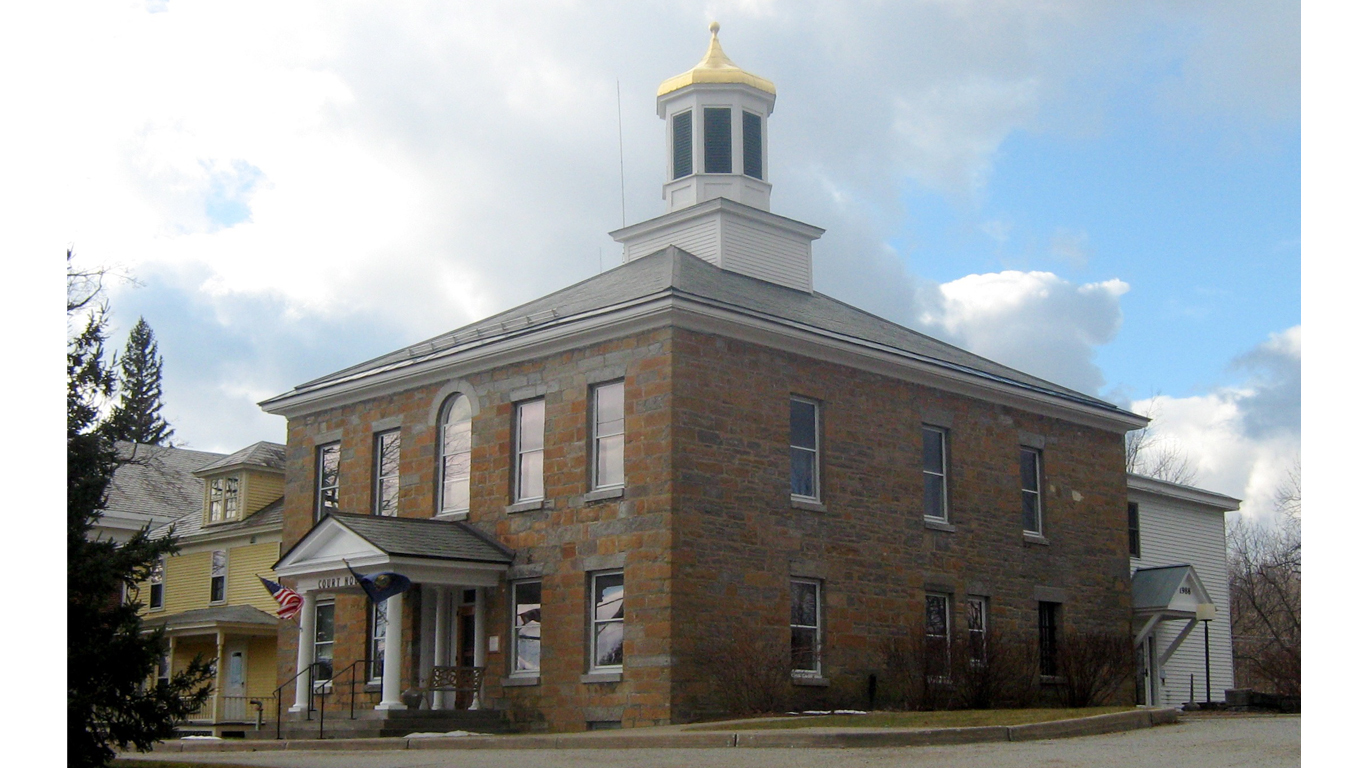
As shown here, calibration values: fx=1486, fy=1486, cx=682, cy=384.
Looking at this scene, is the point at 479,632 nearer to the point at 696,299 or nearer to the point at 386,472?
the point at 386,472

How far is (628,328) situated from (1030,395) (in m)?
9.04

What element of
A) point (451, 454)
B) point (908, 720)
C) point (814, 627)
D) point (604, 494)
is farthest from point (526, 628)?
point (908, 720)

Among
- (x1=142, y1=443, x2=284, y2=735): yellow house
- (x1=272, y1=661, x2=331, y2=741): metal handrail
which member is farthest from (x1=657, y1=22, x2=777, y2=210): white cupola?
(x1=142, y1=443, x2=284, y2=735): yellow house

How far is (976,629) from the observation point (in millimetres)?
26484

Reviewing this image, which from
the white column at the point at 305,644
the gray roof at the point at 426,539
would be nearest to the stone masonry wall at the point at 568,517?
the gray roof at the point at 426,539

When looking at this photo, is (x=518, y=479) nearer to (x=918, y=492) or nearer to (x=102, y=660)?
(x=918, y=492)

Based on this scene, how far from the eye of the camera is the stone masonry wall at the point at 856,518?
22328 millimetres

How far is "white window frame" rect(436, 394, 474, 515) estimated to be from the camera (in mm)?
25688

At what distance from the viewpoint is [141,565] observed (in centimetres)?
1628

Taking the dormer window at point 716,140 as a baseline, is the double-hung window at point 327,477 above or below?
below

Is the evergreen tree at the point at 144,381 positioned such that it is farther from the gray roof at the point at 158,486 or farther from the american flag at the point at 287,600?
the american flag at the point at 287,600

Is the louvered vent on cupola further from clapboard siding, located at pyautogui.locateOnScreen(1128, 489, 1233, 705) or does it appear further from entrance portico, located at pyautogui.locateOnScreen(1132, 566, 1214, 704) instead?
entrance portico, located at pyautogui.locateOnScreen(1132, 566, 1214, 704)

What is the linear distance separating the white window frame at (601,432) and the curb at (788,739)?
4.92 metres

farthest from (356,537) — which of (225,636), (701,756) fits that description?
(225,636)
